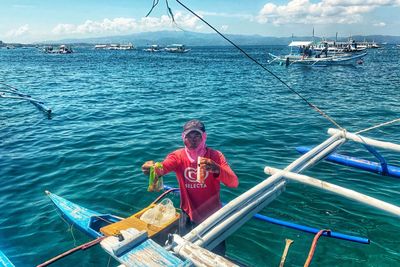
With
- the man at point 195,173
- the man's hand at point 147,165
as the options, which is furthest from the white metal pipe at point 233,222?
the man's hand at point 147,165

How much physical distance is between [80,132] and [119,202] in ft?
26.3

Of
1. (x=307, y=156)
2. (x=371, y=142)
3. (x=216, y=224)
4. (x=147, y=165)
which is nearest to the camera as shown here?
(x=216, y=224)

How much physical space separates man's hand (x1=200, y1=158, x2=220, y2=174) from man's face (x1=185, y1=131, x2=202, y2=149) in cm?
49

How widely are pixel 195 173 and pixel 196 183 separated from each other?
7.2 inches

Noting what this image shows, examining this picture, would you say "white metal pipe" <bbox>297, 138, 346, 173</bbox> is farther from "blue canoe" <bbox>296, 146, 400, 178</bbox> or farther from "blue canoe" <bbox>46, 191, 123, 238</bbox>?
"blue canoe" <bbox>46, 191, 123, 238</bbox>

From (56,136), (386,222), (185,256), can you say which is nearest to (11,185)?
(56,136)

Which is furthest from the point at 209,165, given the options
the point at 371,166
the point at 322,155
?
the point at 371,166

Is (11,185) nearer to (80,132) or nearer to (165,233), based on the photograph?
(80,132)

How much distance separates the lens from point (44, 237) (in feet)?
25.1

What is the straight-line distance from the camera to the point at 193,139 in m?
4.82

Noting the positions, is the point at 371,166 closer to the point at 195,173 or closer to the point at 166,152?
the point at 195,173

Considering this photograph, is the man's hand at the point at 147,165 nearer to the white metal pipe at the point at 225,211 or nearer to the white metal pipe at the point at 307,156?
the white metal pipe at the point at 225,211

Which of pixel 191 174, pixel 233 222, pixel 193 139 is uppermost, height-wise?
pixel 193 139

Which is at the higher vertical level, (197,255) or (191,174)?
(191,174)
